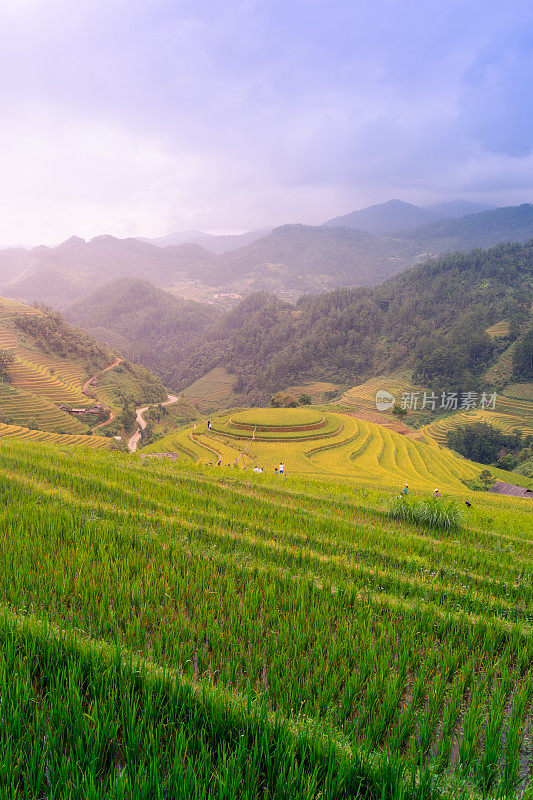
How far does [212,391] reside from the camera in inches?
5979

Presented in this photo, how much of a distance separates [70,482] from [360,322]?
16046 centimetres

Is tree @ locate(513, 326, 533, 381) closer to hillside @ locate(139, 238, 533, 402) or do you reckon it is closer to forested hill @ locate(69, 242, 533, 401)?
hillside @ locate(139, 238, 533, 402)

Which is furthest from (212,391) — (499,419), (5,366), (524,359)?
(524,359)

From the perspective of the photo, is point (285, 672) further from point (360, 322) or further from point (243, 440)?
point (360, 322)

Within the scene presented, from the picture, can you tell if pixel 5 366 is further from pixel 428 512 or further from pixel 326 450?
pixel 428 512

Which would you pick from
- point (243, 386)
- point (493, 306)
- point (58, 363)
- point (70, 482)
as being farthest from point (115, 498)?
point (493, 306)

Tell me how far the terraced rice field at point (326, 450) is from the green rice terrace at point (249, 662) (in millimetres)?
28039

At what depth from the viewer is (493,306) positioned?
130000 millimetres

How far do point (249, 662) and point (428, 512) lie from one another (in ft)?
19.3

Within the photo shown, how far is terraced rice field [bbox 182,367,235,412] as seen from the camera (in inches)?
5236

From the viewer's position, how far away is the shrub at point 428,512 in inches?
274

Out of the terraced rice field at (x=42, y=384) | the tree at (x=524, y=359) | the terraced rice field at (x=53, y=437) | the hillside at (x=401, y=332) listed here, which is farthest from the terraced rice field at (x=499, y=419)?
the terraced rice field at (x=42, y=384)

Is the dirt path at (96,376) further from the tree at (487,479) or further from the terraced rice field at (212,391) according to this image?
Result: the tree at (487,479)

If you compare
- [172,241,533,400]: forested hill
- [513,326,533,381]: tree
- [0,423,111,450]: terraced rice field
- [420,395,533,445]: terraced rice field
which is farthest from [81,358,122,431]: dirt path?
[513,326,533,381]: tree
